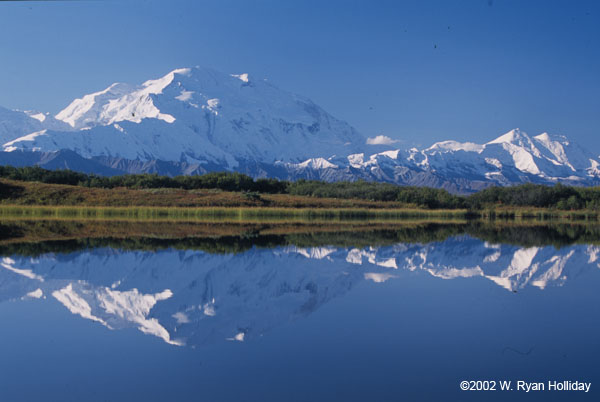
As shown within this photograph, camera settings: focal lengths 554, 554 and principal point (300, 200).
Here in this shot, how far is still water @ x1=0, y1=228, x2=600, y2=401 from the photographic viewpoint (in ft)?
21.4

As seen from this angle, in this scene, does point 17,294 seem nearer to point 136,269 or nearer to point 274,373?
point 136,269

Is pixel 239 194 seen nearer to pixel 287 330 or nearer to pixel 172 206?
pixel 172 206

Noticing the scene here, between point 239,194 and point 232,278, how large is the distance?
55.7 m

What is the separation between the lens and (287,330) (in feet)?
28.8

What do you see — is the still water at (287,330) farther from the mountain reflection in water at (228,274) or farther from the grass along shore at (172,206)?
the grass along shore at (172,206)

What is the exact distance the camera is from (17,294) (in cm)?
1127

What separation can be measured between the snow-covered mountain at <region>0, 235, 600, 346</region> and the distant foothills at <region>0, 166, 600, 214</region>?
43244mm

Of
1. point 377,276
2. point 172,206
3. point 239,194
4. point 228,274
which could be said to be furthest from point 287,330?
point 239,194

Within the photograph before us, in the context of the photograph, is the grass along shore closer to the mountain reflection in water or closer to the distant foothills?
the distant foothills

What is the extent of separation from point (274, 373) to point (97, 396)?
2.05 m

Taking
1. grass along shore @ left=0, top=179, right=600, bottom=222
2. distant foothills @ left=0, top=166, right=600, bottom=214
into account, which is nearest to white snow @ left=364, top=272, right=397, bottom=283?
grass along shore @ left=0, top=179, right=600, bottom=222

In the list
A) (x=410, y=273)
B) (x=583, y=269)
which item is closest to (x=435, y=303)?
(x=410, y=273)

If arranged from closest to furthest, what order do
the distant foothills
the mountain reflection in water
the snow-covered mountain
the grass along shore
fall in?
the snow-covered mountain, the mountain reflection in water, the grass along shore, the distant foothills

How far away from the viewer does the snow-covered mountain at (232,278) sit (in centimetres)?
948
